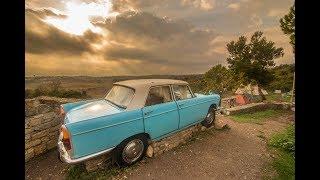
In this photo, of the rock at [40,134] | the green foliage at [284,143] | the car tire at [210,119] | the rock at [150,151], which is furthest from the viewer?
the car tire at [210,119]

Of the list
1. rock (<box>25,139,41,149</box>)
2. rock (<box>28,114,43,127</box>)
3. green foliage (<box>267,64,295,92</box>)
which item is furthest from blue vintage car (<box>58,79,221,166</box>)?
green foliage (<box>267,64,295,92</box>)

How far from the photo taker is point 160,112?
5.54 metres

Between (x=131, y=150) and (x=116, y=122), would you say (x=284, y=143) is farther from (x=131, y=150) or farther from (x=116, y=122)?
(x=116, y=122)

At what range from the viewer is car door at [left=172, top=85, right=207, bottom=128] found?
6.24 meters

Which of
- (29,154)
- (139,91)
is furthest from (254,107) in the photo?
(29,154)

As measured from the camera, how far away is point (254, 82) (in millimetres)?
30016

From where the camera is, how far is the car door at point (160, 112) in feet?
17.4

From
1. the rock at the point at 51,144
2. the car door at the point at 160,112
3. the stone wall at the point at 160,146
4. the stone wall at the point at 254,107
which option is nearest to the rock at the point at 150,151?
the stone wall at the point at 160,146

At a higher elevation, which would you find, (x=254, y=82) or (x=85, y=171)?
(x=254, y=82)

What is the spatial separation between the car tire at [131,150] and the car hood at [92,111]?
0.73 meters

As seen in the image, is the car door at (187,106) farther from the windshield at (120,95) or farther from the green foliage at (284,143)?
the green foliage at (284,143)
